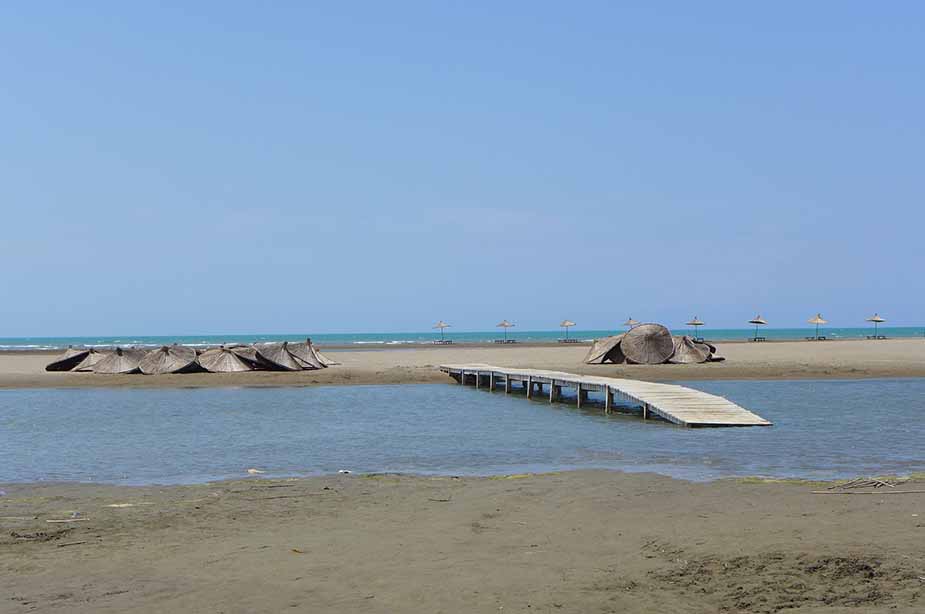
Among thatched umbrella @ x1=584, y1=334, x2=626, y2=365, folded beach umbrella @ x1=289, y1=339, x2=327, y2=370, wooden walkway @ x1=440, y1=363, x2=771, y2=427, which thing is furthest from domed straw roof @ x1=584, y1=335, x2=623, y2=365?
folded beach umbrella @ x1=289, y1=339, x2=327, y2=370

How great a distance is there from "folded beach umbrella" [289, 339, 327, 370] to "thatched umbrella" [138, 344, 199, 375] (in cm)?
391

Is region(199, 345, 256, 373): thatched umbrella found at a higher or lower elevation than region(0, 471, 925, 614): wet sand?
higher

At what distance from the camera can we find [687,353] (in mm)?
38688

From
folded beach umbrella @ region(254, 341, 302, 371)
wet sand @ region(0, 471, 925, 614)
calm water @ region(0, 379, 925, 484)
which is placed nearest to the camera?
wet sand @ region(0, 471, 925, 614)

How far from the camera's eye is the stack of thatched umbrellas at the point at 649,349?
37.9 metres

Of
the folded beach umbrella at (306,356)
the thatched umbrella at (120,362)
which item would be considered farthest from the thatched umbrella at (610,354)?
the thatched umbrella at (120,362)

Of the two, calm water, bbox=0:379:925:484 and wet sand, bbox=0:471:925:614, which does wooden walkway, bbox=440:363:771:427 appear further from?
wet sand, bbox=0:471:925:614

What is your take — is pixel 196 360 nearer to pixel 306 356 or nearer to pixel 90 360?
pixel 306 356

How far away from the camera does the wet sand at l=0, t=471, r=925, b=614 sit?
6758 millimetres

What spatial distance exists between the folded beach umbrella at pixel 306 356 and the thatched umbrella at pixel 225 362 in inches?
84.7

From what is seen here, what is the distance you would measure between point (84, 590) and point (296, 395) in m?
21.9

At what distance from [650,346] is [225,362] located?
1712 centimetres

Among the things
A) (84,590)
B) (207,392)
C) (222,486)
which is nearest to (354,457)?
(222,486)

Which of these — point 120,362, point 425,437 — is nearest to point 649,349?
point 120,362
